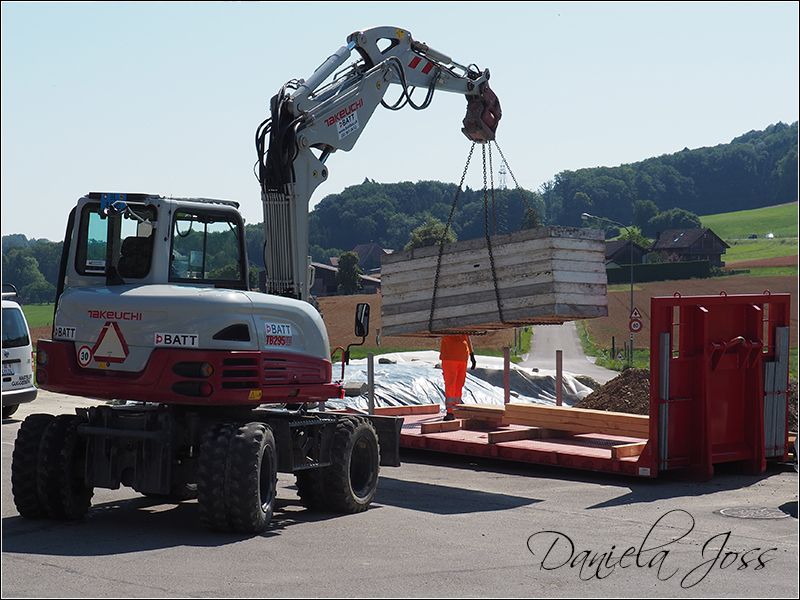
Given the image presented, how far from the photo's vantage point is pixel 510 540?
351 inches

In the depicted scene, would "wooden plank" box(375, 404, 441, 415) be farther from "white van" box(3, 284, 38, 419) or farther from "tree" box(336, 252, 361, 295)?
"tree" box(336, 252, 361, 295)

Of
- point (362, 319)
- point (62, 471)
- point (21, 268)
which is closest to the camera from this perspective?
point (62, 471)

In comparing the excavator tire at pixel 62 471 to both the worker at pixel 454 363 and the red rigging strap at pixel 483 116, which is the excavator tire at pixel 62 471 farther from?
the red rigging strap at pixel 483 116

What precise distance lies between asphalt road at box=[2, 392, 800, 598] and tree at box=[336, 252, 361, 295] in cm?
4392

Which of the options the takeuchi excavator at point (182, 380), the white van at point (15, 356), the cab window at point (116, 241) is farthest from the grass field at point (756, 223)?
the cab window at point (116, 241)

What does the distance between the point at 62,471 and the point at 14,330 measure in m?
10.8

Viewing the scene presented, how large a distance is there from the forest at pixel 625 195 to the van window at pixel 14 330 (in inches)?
3778

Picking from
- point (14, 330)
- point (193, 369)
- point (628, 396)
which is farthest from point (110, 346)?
point (628, 396)

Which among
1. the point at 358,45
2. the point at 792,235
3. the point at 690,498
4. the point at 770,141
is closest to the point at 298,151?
the point at 358,45

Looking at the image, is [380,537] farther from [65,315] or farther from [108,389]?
[65,315]

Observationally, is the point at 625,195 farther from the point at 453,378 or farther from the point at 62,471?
the point at 62,471

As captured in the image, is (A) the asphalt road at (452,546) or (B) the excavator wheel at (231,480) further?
(B) the excavator wheel at (231,480)

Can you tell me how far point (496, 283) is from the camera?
42.9 ft

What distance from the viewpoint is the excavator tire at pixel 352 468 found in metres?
10.3
